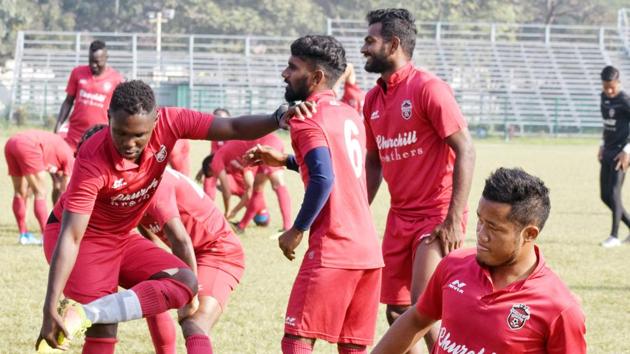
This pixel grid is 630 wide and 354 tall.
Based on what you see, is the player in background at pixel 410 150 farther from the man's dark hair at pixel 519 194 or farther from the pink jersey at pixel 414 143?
the man's dark hair at pixel 519 194

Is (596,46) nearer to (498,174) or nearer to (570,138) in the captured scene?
(570,138)

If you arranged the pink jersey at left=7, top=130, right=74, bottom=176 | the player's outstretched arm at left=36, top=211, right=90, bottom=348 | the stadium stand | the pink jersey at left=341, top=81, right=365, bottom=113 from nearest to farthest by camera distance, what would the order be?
the player's outstretched arm at left=36, top=211, right=90, bottom=348 → the pink jersey at left=7, top=130, right=74, bottom=176 → the pink jersey at left=341, top=81, right=365, bottom=113 → the stadium stand

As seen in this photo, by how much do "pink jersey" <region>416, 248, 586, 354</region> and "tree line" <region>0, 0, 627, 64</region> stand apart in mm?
52639

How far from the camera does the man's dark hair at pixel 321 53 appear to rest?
532 cm

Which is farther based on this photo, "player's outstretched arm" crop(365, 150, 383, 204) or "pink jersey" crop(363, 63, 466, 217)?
"player's outstretched arm" crop(365, 150, 383, 204)

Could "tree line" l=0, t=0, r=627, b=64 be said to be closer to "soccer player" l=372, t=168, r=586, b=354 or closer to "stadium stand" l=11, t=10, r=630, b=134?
"stadium stand" l=11, t=10, r=630, b=134

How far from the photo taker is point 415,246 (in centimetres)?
605

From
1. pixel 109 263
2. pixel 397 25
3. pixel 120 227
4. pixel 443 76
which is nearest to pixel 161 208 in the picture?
pixel 120 227

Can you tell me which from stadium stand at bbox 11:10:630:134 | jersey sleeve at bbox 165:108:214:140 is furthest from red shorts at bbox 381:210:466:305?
stadium stand at bbox 11:10:630:134

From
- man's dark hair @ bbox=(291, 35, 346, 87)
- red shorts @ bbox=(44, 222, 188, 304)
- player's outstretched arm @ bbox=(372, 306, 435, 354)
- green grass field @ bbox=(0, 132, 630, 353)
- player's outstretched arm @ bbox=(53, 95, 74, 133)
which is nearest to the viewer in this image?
player's outstretched arm @ bbox=(372, 306, 435, 354)

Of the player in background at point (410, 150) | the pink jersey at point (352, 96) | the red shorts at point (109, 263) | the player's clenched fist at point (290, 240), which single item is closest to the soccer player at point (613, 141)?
the pink jersey at point (352, 96)

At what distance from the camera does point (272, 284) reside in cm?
962

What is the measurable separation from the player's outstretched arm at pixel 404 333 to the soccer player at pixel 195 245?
1.90m

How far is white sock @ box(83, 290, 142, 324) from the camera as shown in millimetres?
5195
